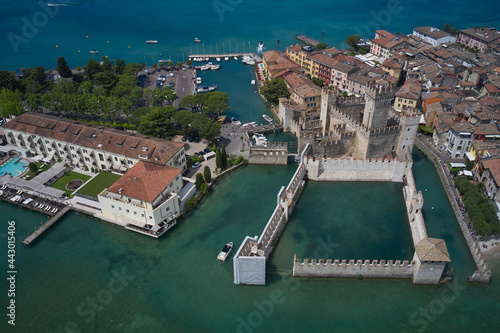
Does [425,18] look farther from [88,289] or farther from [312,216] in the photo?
[88,289]

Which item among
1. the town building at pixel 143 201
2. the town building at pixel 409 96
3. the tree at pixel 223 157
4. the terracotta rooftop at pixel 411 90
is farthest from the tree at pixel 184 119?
the terracotta rooftop at pixel 411 90

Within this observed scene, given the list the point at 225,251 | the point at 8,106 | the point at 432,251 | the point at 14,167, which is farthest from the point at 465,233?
the point at 8,106

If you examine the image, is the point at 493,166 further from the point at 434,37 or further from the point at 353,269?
the point at 434,37

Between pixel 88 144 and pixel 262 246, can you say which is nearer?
pixel 262 246

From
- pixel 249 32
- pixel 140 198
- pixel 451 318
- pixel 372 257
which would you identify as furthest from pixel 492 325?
pixel 249 32

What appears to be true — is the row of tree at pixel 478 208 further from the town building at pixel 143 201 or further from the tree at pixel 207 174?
the town building at pixel 143 201

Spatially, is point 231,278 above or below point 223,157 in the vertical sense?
below
